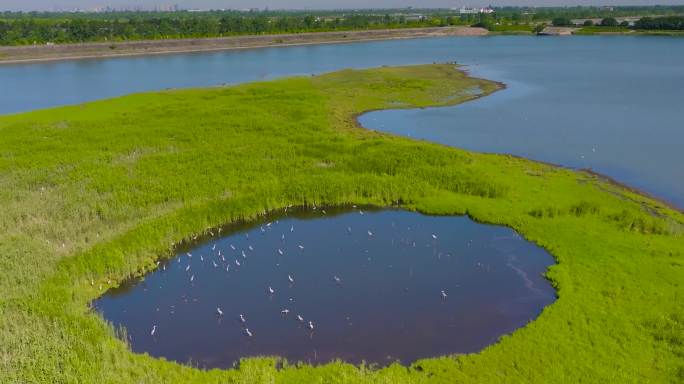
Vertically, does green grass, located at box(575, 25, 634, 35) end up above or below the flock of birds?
above

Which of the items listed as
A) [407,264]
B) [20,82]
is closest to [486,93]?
[407,264]

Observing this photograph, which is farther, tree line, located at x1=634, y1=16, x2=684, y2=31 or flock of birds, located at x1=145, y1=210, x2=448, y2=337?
tree line, located at x1=634, y1=16, x2=684, y2=31

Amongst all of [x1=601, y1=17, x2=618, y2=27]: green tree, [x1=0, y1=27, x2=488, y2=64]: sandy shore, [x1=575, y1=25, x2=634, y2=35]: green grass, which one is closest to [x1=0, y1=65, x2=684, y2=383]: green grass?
[x1=0, y1=27, x2=488, y2=64]: sandy shore

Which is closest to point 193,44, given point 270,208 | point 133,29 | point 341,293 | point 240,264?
point 133,29

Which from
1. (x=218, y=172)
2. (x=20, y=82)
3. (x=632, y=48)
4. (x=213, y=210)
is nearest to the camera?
(x=213, y=210)

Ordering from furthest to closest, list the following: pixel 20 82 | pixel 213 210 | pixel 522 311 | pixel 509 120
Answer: pixel 20 82, pixel 509 120, pixel 213 210, pixel 522 311

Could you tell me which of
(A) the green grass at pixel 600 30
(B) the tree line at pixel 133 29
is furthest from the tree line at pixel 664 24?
(B) the tree line at pixel 133 29

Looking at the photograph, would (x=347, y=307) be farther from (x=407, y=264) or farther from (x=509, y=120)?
(x=509, y=120)

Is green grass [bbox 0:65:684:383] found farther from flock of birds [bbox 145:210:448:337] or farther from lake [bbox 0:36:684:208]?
lake [bbox 0:36:684:208]
